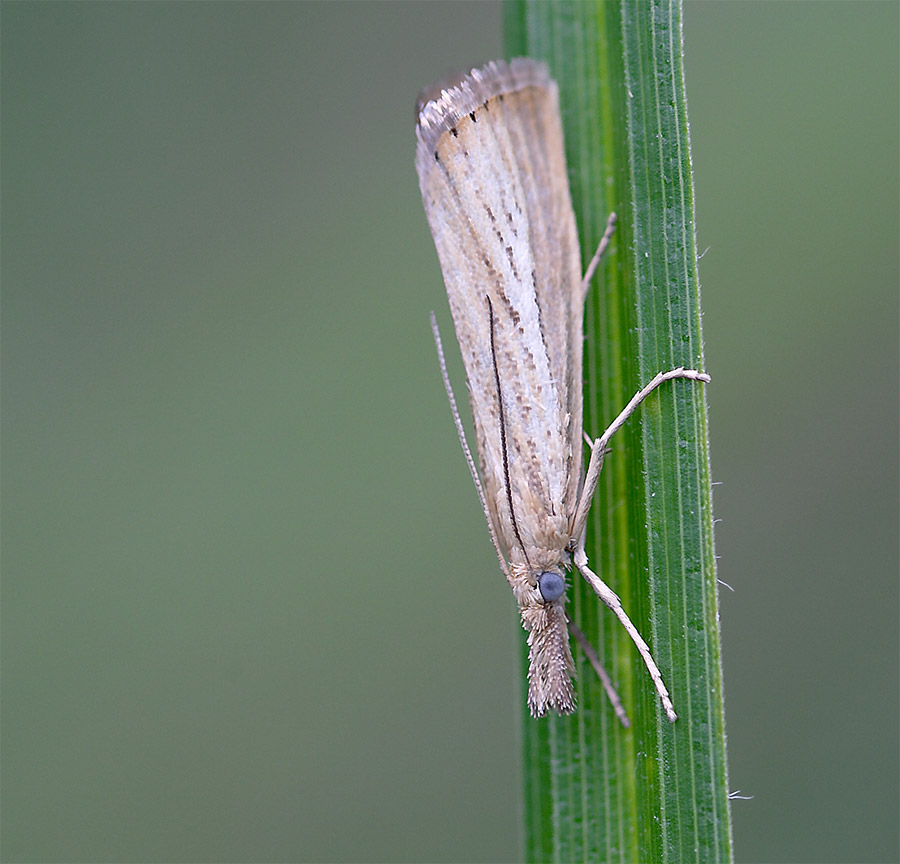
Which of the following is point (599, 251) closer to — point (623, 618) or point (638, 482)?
point (638, 482)

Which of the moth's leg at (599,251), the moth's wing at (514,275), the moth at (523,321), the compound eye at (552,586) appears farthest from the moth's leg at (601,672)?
the moth's leg at (599,251)

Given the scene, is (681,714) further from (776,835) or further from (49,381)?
(49,381)

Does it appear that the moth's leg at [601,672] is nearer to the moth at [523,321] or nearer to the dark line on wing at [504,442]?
the moth at [523,321]

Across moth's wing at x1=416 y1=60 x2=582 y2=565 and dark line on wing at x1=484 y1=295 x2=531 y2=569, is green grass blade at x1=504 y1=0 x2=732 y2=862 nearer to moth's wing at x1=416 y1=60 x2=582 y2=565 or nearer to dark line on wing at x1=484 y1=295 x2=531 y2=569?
moth's wing at x1=416 y1=60 x2=582 y2=565

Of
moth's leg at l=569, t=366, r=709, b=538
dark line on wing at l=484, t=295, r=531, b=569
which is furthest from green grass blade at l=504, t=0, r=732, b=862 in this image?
dark line on wing at l=484, t=295, r=531, b=569

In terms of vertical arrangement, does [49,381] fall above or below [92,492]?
above

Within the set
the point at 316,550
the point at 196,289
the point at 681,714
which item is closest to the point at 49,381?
the point at 196,289
